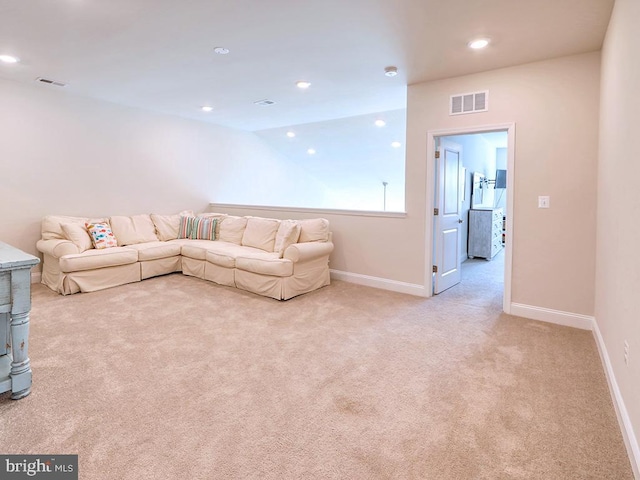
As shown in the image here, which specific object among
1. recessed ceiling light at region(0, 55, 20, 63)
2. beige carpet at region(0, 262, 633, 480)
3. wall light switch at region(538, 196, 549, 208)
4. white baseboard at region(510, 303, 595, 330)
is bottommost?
beige carpet at region(0, 262, 633, 480)

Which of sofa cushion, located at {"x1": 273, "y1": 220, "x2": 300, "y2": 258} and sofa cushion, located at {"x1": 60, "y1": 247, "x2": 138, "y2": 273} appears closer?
sofa cushion, located at {"x1": 60, "y1": 247, "x2": 138, "y2": 273}

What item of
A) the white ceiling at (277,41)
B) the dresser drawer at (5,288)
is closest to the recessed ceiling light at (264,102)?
the white ceiling at (277,41)

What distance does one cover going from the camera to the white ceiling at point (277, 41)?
255 centimetres

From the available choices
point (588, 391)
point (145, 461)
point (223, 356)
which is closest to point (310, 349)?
point (223, 356)

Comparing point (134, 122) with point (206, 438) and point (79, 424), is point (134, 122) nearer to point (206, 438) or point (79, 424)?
point (79, 424)

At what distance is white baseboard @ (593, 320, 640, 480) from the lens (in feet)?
5.13

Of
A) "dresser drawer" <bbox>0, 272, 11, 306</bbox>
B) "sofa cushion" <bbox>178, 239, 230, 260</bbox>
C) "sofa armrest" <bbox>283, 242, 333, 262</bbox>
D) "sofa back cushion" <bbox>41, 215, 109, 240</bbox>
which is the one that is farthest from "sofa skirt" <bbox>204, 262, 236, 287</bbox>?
"dresser drawer" <bbox>0, 272, 11, 306</bbox>

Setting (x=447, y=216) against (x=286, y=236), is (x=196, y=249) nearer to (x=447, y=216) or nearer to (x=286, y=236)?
(x=286, y=236)

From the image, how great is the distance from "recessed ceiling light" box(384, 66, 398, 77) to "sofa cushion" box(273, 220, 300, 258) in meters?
1.96

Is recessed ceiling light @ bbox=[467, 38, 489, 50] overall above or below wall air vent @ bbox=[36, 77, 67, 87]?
below

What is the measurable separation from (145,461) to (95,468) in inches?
7.7

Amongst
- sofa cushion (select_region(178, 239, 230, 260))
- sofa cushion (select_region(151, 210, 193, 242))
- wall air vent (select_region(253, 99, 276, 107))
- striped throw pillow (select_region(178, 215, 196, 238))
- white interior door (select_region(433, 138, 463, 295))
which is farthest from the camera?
striped throw pillow (select_region(178, 215, 196, 238))

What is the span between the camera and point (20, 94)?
14.6 feet

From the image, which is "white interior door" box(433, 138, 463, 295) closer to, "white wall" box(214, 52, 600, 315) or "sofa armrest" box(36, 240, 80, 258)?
"white wall" box(214, 52, 600, 315)
